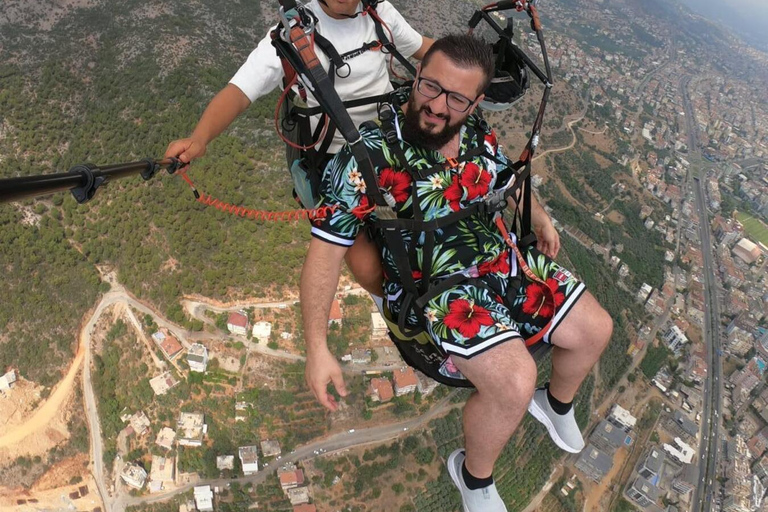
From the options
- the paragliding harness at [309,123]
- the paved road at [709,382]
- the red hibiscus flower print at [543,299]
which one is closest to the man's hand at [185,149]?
the paragliding harness at [309,123]

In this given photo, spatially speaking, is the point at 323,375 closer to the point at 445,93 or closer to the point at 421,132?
the point at 421,132

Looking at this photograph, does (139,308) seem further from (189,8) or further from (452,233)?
(189,8)

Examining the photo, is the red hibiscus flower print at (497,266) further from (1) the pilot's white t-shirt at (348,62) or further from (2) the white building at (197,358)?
(2) the white building at (197,358)

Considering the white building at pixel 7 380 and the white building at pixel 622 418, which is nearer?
the white building at pixel 7 380

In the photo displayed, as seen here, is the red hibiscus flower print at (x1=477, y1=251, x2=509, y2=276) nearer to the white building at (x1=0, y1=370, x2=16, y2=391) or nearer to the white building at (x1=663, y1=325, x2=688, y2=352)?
the white building at (x1=0, y1=370, x2=16, y2=391)

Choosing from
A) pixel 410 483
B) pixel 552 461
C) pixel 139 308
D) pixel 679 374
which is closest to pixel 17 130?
pixel 139 308

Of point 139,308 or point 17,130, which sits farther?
point 17,130

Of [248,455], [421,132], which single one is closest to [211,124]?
[421,132]
